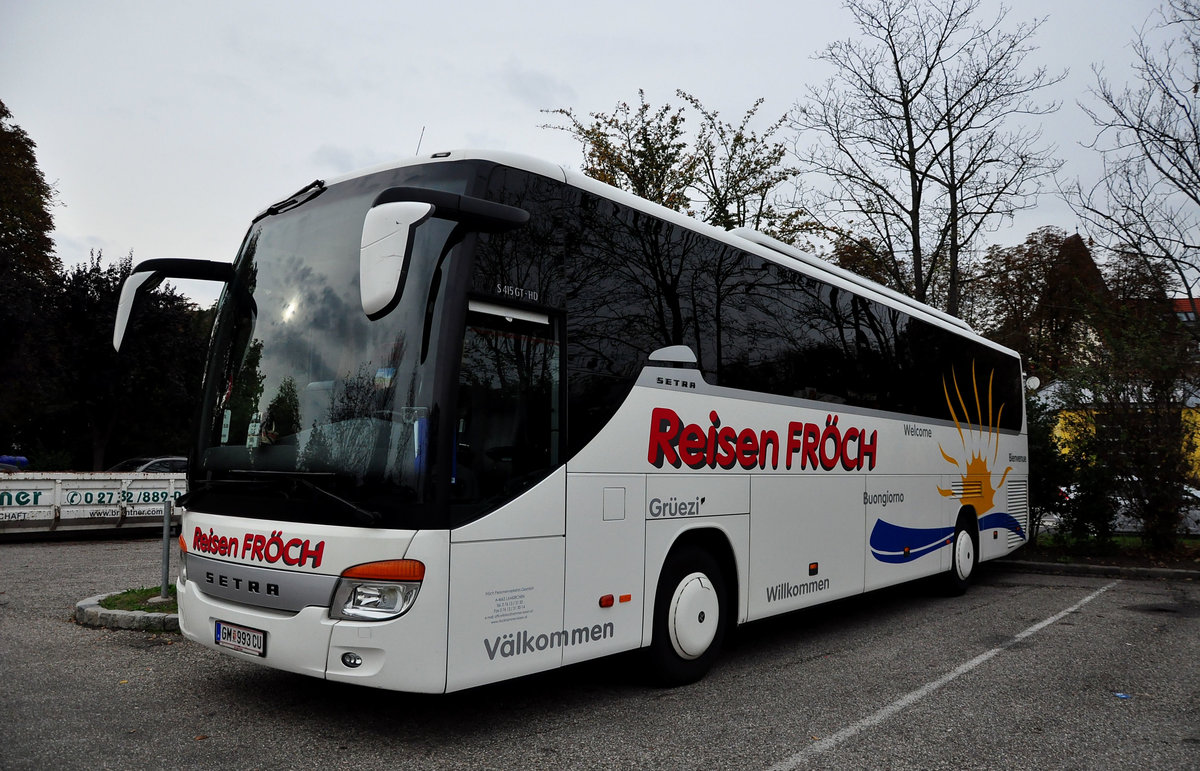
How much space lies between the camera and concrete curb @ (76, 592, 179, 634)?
8055 millimetres

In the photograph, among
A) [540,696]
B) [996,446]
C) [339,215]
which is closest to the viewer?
[339,215]

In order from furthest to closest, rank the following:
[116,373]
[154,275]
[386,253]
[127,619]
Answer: [116,373]
[127,619]
[154,275]
[386,253]

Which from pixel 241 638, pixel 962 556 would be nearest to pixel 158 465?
pixel 962 556

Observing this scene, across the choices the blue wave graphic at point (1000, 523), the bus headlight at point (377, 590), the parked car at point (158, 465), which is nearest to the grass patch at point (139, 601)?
the bus headlight at point (377, 590)

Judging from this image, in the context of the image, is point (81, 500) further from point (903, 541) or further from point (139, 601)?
point (903, 541)

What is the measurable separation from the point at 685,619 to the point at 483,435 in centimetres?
236

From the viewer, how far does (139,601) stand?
8.91 metres

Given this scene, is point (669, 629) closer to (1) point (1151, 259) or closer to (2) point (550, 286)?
(2) point (550, 286)

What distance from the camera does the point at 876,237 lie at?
21172mm

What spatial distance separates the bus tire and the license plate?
877cm

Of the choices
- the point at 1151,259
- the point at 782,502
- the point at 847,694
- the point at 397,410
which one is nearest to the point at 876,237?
the point at 1151,259

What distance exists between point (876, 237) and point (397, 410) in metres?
18.5

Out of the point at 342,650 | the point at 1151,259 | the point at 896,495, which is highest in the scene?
the point at 1151,259

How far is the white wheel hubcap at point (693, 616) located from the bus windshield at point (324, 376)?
2.44 m
